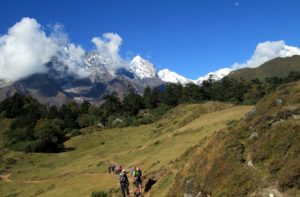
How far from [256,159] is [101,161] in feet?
187

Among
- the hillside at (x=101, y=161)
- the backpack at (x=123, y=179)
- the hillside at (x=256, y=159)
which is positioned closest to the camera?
the hillside at (x=256, y=159)

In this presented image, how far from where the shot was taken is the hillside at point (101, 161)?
54.7 m

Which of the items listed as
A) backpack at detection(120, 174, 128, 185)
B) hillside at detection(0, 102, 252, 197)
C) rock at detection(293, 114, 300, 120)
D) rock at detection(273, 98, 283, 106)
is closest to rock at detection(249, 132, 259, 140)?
rock at detection(293, 114, 300, 120)

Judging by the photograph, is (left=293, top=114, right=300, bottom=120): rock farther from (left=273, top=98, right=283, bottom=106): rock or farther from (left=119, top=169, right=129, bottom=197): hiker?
(left=119, top=169, right=129, bottom=197): hiker

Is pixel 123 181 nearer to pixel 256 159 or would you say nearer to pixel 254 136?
pixel 254 136

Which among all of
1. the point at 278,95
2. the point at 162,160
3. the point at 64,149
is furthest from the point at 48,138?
the point at 278,95

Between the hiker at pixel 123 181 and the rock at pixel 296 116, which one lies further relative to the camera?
the hiker at pixel 123 181

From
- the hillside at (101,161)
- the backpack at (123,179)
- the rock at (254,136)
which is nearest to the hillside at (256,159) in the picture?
the rock at (254,136)

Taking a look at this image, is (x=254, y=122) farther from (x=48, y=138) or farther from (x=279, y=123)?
(x=48, y=138)

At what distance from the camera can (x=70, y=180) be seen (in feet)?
226

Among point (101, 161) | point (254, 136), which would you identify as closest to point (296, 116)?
point (254, 136)

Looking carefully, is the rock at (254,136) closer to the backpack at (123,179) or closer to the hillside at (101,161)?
the hillside at (101,161)

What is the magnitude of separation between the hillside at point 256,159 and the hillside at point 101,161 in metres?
7.71

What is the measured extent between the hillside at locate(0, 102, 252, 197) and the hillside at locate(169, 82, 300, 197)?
7.71 metres
